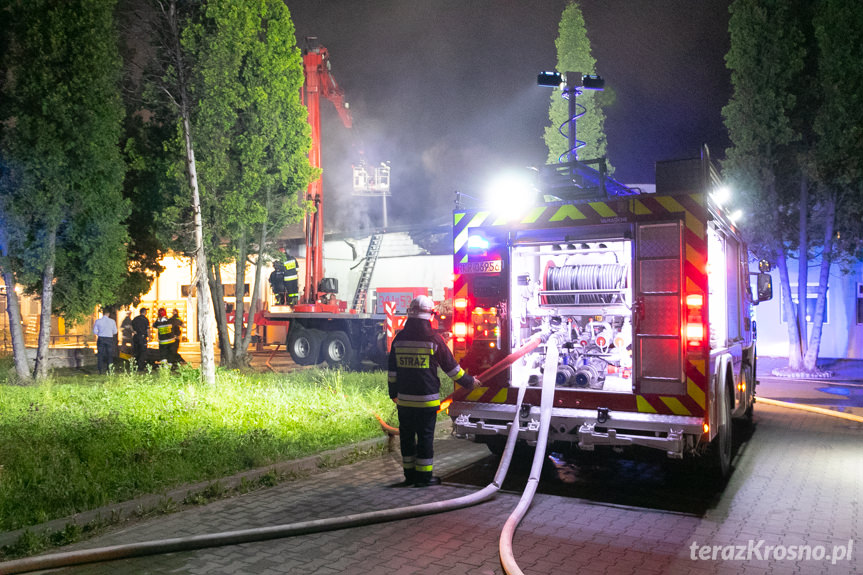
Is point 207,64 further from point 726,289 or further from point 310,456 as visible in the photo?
point 726,289

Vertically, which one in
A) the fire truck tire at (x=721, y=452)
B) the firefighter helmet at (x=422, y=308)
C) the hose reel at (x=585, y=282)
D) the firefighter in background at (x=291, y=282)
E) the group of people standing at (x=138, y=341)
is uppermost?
the firefighter in background at (x=291, y=282)

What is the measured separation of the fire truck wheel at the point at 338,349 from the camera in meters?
18.0

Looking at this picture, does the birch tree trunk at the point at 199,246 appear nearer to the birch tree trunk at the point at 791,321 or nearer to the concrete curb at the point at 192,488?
the concrete curb at the point at 192,488

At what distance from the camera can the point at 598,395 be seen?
19.5 ft

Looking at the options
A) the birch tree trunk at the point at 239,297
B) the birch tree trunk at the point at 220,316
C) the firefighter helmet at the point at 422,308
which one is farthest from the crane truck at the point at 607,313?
the birch tree trunk at the point at 220,316

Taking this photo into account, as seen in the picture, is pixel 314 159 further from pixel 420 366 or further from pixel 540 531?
pixel 540 531

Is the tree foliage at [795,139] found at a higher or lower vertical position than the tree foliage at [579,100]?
lower

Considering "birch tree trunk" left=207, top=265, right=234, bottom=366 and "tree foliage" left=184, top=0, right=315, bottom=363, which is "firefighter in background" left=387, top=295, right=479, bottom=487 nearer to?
"tree foliage" left=184, top=0, right=315, bottom=363

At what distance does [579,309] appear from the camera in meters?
6.47

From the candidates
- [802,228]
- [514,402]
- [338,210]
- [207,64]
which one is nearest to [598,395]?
[514,402]

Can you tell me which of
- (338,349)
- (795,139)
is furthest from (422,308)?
(795,139)

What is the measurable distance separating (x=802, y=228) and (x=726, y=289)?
12230mm

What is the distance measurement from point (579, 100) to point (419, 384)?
2326 cm

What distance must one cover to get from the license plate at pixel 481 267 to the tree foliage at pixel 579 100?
20.7 m
